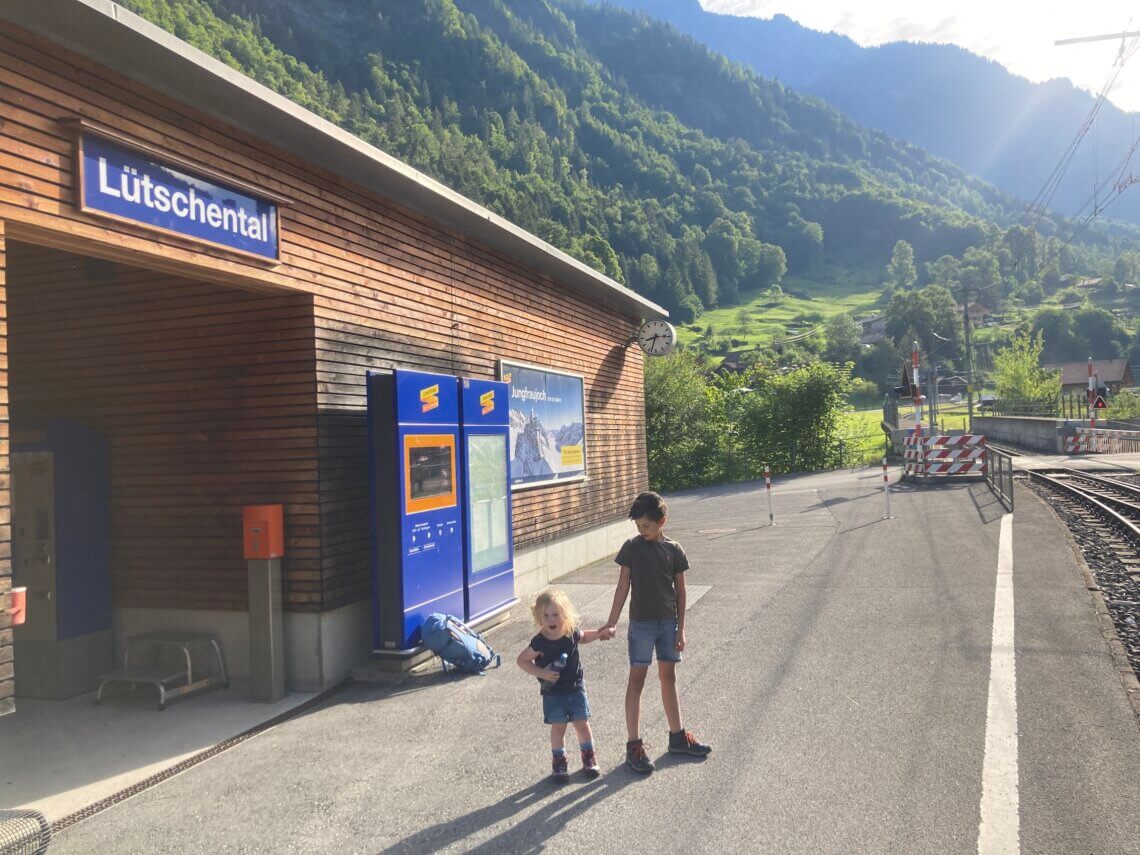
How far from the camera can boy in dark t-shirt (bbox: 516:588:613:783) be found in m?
4.68

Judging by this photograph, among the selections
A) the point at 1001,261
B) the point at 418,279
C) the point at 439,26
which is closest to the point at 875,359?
the point at 1001,261

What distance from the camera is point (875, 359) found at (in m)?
123

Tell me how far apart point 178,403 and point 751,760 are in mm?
5635

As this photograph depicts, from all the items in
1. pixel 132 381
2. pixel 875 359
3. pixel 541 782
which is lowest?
pixel 541 782

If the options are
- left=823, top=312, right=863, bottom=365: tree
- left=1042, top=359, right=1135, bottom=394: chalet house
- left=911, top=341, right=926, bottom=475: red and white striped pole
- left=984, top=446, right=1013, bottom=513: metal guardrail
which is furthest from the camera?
left=823, top=312, right=863, bottom=365: tree

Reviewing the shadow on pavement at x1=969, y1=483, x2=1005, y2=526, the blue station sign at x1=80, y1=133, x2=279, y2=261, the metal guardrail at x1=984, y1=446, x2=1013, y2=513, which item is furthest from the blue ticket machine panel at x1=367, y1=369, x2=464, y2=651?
the metal guardrail at x1=984, y1=446, x2=1013, y2=513

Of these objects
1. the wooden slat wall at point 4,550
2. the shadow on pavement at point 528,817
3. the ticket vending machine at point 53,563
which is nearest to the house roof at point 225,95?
the wooden slat wall at point 4,550

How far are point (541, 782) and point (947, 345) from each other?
138m

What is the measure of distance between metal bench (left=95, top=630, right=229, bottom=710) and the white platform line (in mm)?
5716

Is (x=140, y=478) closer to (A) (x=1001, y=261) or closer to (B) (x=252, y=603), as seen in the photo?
(B) (x=252, y=603)

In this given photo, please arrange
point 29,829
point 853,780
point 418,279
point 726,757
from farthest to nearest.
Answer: point 418,279 → point 726,757 → point 853,780 → point 29,829

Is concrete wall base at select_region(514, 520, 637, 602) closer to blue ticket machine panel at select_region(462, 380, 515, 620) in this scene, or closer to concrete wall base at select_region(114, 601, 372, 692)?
blue ticket machine panel at select_region(462, 380, 515, 620)

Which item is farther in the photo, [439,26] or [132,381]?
[439,26]

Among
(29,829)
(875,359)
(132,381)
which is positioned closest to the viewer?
(29,829)
